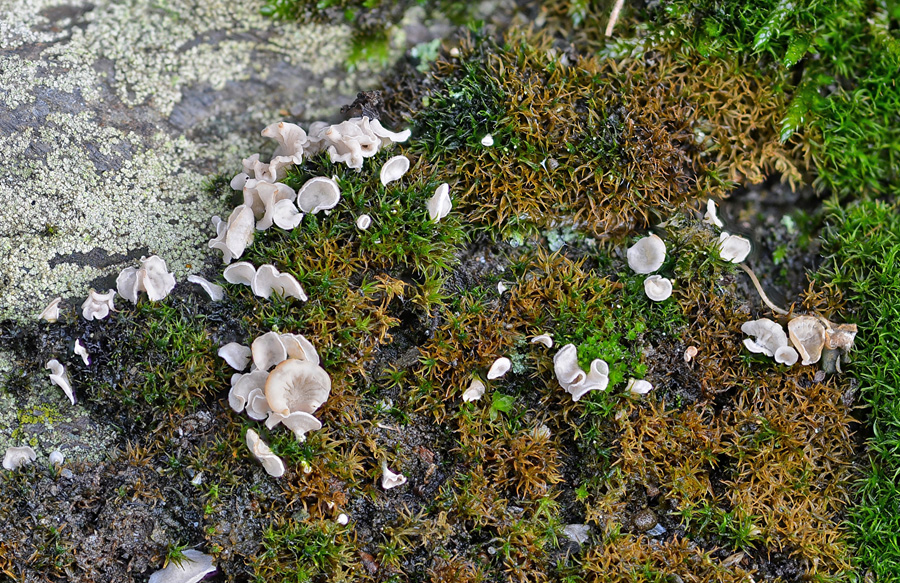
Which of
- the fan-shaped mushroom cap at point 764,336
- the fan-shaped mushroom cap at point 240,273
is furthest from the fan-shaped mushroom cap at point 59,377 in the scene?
the fan-shaped mushroom cap at point 764,336

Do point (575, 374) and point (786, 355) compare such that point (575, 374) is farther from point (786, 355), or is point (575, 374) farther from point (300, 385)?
point (300, 385)

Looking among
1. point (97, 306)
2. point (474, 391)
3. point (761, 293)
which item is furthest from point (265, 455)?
point (761, 293)

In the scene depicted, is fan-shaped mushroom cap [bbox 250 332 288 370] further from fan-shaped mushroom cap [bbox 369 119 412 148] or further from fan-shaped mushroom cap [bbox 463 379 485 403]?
fan-shaped mushroom cap [bbox 369 119 412 148]

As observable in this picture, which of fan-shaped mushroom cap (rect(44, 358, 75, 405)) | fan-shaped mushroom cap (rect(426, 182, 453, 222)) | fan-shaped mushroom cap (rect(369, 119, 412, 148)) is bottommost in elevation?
fan-shaped mushroom cap (rect(44, 358, 75, 405))

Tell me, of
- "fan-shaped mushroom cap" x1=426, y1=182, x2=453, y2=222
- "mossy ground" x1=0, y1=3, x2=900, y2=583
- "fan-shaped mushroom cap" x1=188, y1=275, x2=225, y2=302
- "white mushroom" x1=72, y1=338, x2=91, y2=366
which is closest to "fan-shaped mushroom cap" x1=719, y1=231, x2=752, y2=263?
"mossy ground" x1=0, y1=3, x2=900, y2=583

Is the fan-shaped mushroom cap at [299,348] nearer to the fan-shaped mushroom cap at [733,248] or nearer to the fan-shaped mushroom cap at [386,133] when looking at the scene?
the fan-shaped mushroom cap at [386,133]
